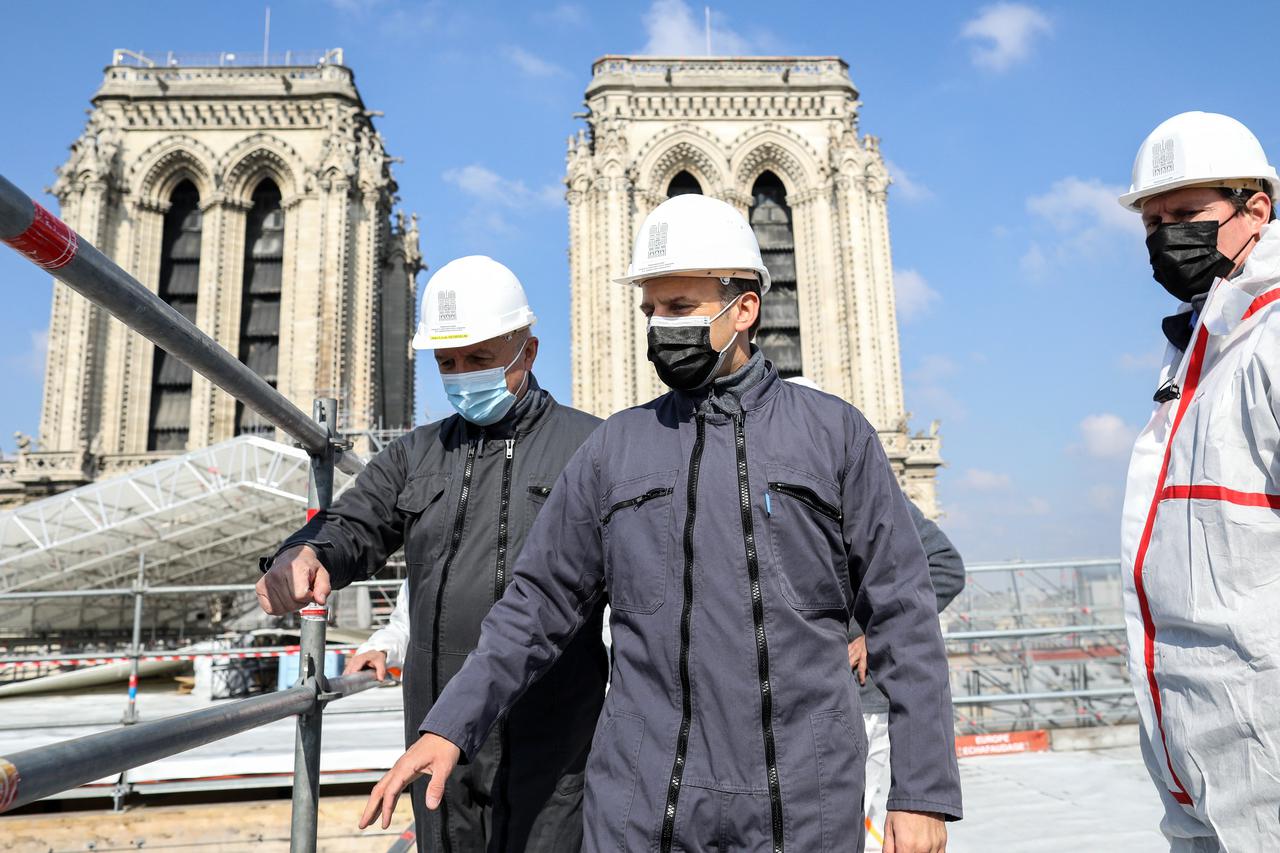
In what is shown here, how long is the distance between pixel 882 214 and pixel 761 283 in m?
28.5

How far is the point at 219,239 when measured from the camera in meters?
27.8

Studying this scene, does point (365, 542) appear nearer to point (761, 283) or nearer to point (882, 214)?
point (761, 283)

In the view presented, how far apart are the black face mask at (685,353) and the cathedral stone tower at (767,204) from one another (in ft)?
80.2

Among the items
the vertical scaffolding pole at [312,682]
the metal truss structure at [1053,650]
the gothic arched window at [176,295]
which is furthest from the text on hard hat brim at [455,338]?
the gothic arched window at [176,295]

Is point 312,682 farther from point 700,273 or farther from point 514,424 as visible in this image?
point 700,273

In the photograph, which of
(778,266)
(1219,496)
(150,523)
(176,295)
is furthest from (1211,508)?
(176,295)

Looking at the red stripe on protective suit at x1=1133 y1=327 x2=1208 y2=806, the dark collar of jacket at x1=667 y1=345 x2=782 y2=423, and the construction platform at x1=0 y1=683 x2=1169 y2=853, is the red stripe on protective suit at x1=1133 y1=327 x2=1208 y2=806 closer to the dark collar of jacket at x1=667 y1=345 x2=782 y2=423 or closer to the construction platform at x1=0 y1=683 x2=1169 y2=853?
the dark collar of jacket at x1=667 y1=345 x2=782 y2=423

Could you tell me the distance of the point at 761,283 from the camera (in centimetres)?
221

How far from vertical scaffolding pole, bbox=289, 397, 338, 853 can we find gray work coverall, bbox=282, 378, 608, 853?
0.12 metres

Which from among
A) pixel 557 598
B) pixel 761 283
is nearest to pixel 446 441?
pixel 557 598

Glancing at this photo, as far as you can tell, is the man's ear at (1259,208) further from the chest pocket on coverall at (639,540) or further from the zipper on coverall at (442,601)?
the zipper on coverall at (442,601)

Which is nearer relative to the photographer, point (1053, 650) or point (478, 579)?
point (478, 579)

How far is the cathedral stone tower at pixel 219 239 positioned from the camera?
2614cm

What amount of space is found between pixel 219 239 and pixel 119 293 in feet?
96.5
